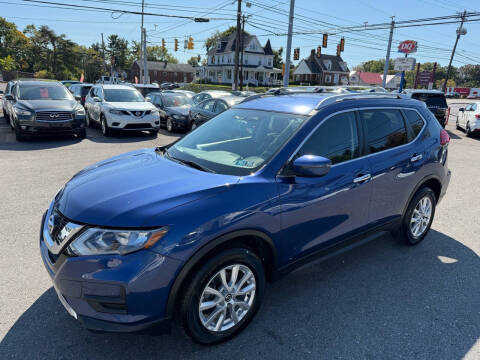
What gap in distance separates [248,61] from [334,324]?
62.6 meters

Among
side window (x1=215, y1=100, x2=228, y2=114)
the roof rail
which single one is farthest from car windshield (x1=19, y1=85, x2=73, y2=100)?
the roof rail

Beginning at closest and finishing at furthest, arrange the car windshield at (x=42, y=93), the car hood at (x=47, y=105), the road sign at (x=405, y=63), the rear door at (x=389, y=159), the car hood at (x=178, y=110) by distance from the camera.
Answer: the rear door at (x=389, y=159), the car hood at (x=47, y=105), the car windshield at (x=42, y=93), the car hood at (x=178, y=110), the road sign at (x=405, y=63)

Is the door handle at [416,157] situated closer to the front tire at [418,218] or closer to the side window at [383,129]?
the side window at [383,129]

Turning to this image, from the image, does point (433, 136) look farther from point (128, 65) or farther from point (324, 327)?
point (128, 65)

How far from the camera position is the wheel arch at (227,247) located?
2.19 metres

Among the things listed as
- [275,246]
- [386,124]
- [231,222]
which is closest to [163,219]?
[231,222]

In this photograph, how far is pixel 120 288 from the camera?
2.07 m

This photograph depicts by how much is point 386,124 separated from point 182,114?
408 inches

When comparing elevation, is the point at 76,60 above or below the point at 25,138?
above

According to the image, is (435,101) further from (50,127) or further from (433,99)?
(50,127)

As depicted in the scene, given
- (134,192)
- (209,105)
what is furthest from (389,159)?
(209,105)

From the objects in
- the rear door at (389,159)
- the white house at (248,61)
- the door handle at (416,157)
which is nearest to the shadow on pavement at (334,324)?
the rear door at (389,159)

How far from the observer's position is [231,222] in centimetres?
233

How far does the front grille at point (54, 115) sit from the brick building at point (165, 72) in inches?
2981
